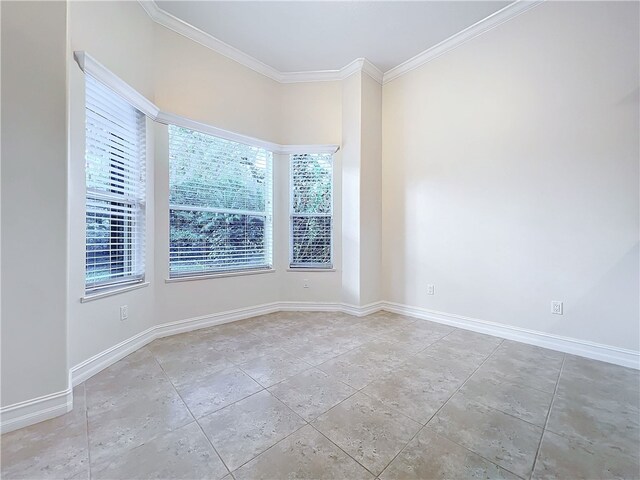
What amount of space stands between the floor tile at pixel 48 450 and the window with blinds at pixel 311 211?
2.67 metres

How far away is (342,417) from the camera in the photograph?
1.60m

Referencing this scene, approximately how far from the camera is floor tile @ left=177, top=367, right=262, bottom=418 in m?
1.72

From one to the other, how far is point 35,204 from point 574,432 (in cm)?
322

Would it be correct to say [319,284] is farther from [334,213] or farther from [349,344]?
[349,344]

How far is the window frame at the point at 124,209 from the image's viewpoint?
85.1 inches

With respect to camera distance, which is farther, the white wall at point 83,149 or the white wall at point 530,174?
the white wall at point 530,174

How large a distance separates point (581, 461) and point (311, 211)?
327cm

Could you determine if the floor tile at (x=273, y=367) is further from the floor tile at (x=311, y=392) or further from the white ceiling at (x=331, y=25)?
the white ceiling at (x=331, y=25)

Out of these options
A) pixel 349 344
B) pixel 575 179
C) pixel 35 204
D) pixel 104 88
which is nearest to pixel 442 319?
pixel 349 344

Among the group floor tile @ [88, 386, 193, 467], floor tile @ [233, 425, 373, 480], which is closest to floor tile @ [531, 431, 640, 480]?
floor tile @ [233, 425, 373, 480]

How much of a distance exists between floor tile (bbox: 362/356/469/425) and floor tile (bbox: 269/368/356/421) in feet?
0.65

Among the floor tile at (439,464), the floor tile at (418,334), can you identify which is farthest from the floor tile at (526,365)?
the floor tile at (439,464)

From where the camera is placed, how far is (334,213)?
3.84 meters

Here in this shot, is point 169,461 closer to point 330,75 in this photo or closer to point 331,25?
point 331,25
